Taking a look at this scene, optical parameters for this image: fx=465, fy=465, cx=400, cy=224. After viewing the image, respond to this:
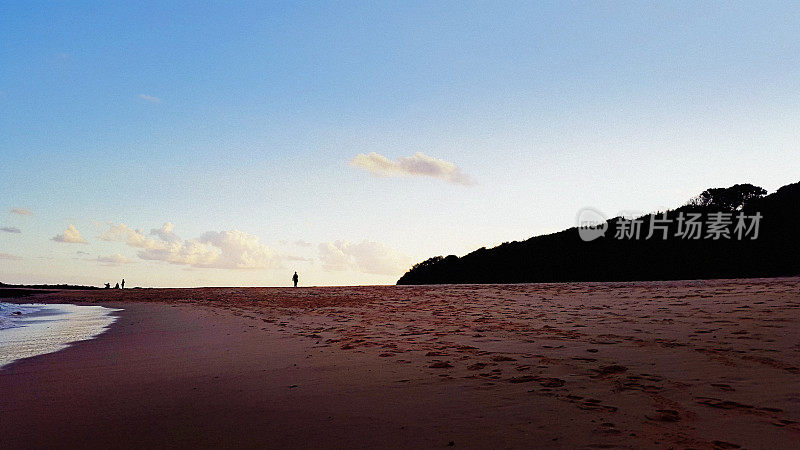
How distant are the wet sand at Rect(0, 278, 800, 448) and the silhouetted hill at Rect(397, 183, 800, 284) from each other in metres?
29.0

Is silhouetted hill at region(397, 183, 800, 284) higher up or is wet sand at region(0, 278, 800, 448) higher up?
silhouetted hill at region(397, 183, 800, 284)

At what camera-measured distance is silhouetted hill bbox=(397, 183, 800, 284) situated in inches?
1310

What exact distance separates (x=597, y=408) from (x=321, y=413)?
2.46m

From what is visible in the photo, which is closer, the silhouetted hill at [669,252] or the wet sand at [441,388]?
the wet sand at [441,388]

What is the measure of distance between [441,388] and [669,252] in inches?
1519

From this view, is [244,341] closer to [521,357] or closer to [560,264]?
[521,357]

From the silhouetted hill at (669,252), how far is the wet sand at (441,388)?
1143 inches

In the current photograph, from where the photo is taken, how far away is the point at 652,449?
3.12 m

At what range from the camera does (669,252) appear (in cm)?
3728

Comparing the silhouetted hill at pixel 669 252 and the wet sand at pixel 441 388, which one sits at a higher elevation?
the silhouetted hill at pixel 669 252

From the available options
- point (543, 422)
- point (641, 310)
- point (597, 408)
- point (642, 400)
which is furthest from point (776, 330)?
point (543, 422)

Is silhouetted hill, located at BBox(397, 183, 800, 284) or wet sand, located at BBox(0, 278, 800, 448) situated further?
silhouetted hill, located at BBox(397, 183, 800, 284)

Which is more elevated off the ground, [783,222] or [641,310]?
[783,222]

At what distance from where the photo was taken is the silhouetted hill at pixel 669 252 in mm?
33281
